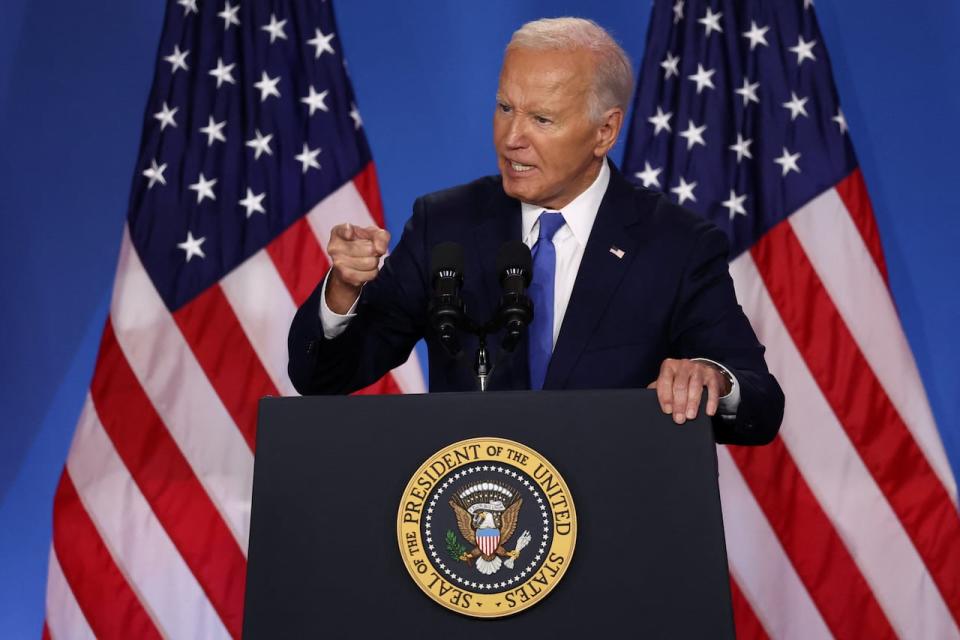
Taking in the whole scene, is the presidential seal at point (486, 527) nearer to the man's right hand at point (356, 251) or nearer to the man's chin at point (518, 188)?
the man's right hand at point (356, 251)

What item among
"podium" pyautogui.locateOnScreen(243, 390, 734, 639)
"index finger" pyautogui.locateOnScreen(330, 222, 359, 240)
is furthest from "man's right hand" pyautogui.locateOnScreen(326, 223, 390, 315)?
"podium" pyautogui.locateOnScreen(243, 390, 734, 639)

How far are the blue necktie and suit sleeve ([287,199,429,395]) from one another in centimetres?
23

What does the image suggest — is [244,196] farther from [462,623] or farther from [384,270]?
[462,623]

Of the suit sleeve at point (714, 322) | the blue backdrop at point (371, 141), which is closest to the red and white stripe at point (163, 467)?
the blue backdrop at point (371, 141)

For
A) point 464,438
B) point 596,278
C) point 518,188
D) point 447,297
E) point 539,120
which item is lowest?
point 464,438

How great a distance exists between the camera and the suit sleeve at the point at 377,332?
6.18 feet

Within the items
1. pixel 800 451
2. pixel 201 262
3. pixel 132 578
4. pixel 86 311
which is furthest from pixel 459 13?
pixel 132 578

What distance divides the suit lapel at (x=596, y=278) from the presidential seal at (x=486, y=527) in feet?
1.80

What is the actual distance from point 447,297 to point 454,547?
1.26 ft

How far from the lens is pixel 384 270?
2.17m

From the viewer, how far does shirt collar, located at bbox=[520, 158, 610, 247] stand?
6.91ft

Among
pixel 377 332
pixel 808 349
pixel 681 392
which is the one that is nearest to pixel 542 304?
pixel 377 332

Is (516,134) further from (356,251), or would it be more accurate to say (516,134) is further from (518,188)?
(356,251)

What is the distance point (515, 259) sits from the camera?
1.63 m
